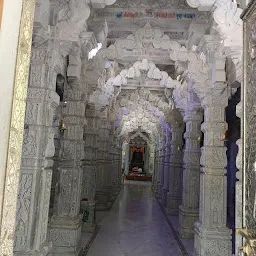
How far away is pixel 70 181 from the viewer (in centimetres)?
520

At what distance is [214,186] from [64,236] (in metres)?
2.71

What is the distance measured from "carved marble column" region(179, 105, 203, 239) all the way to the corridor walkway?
0.58 metres

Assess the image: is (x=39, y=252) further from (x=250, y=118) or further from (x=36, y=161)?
(x=250, y=118)

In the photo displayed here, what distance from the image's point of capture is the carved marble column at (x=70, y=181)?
5.01 metres

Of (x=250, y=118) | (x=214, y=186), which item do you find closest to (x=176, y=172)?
(x=214, y=186)

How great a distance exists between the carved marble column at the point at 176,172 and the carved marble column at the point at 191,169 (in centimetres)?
275

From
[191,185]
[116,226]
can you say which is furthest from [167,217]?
[191,185]

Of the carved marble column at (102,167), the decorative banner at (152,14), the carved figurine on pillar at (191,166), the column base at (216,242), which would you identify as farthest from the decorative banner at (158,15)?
the carved marble column at (102,167)

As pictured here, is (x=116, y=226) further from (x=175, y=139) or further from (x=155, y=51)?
(x=155, y=51)

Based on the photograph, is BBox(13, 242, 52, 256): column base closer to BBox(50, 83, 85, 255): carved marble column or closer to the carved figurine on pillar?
BBox(50, 83, 85, 255): carved marble column

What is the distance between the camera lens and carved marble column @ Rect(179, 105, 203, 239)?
268 inches

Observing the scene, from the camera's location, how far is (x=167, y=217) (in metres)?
9.41

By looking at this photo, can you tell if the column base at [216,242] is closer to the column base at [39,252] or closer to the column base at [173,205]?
the column base at [39,252]

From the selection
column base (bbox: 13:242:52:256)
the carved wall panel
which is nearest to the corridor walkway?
column base (bbox: 13:242:52:256)
